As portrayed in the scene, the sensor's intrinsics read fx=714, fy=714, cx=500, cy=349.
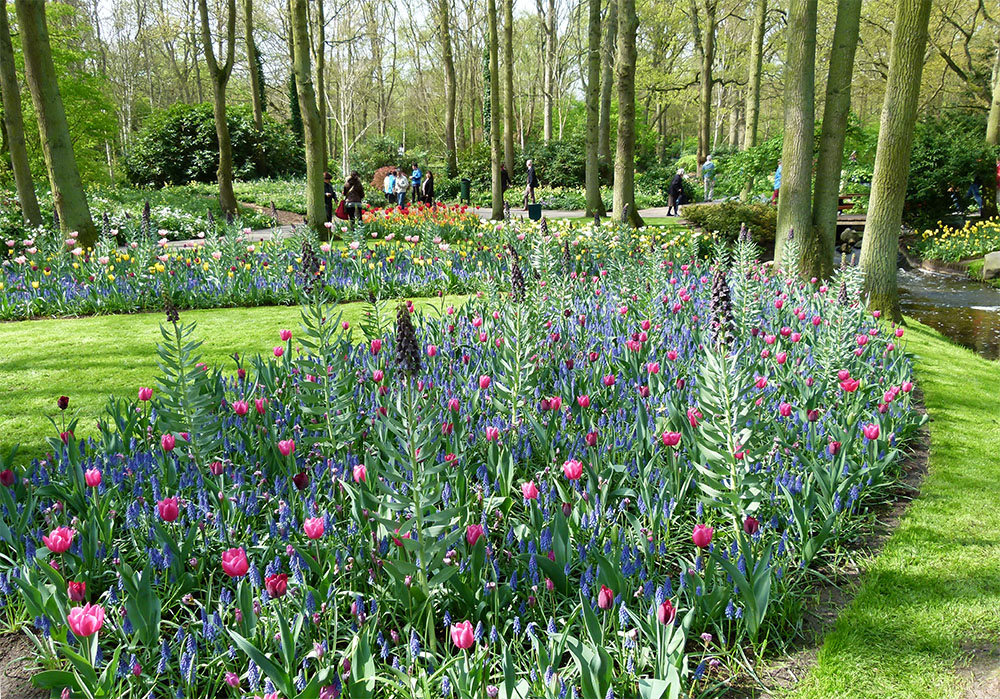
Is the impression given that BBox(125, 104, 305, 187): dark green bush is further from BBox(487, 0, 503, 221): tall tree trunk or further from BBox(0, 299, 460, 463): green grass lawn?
BBox(0, 299, 460, 463): green grass lawn

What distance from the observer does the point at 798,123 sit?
9.11 metres

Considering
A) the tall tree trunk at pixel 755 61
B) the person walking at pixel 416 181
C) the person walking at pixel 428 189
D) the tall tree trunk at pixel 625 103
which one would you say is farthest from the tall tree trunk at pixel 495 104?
the person walking at pixel 416 181

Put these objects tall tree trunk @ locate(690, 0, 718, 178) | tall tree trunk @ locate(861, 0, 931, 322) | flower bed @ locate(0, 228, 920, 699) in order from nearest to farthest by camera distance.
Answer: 1. flower bed @ locate(0, 228, 920, 699)
2. tall tree trunk @ locate(861, 0, 931, 322)
3. tall tree trunk @ locate(690, 0, 718, 178)

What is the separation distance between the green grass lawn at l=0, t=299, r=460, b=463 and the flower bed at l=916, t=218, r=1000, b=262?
1305cm

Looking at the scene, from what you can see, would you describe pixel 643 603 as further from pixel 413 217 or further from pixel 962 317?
pixel 413 217

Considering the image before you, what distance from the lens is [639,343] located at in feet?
15.5

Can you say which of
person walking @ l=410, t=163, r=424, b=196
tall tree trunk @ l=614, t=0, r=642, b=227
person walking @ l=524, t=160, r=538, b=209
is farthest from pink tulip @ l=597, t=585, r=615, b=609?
person walking @ l=410, t=163, r=424, b=196

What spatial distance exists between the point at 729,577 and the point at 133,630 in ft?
6.94

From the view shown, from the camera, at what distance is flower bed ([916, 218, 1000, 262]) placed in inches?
607

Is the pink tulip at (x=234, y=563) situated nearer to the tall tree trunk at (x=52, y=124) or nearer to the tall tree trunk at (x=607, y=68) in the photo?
the tall tree trunk at (x=52, y=124)

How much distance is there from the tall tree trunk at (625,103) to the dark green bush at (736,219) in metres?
1.38

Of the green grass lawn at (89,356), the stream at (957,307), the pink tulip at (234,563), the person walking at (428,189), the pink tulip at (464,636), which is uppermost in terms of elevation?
the person walking at (428,189)

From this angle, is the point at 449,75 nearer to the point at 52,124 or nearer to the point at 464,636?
the point at 52,124

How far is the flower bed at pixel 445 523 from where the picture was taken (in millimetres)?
2229
